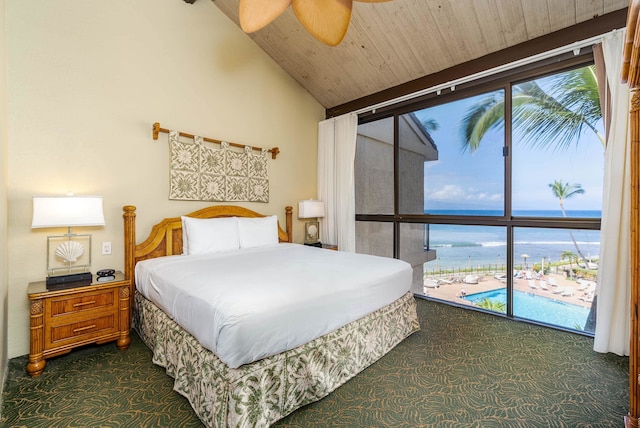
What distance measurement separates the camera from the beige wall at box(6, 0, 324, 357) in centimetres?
234

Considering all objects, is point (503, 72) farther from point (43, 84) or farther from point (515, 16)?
point (43, 84)

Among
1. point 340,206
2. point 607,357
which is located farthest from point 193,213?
point 607,357

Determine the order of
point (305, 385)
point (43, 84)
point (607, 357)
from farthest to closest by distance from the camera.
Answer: point (43, 84) → point (607, 357) → point (305, 385)

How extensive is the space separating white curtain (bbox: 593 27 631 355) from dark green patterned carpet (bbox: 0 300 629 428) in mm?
232

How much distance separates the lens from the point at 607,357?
7.30 ft

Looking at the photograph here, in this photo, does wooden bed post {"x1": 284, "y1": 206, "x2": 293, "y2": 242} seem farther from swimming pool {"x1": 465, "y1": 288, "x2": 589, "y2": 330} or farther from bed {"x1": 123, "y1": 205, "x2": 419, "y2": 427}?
swimming pool {"x1": 465, "y1": 288, "x2": 589, "y2": 330}

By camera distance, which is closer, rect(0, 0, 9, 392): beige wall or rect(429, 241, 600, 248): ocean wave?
rect(0, 0, 9, 392): beige wall

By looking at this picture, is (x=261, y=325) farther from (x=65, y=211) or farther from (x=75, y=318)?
(x=65, y=211)

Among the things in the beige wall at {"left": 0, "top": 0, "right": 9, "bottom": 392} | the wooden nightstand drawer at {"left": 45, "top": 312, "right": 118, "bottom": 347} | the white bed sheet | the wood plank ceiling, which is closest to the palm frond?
the wood plank ceiling

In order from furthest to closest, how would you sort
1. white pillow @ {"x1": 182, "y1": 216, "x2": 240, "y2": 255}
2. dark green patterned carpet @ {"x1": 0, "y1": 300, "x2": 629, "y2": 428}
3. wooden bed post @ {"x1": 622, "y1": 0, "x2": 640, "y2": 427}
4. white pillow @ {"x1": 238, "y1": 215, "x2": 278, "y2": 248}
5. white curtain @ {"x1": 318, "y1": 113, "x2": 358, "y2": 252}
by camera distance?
white curtain @ {"x1": 318, "y1": 113, "x2": 358, "y2": 252}, white pillow @ {"x1": 238, "y1": 215, "x2": 278, "y2": 248}, white pillow @ {"x1": 182, "y1": 216, "x2": 240, "y2": 255}, dark green patterned carpet @ {"x1": 0, "y1": 300, "x2": 629, "y2": 428}, wooden bed post @ {"x1": 622, "y1": 0, "x2": 640, "y2": 427}

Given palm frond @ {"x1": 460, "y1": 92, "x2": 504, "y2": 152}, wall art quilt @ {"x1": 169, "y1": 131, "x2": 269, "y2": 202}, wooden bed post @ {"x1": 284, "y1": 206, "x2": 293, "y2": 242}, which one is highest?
palm frond @ {"x1": 460, "y1": 92, "x2": 504, "y2": 152}

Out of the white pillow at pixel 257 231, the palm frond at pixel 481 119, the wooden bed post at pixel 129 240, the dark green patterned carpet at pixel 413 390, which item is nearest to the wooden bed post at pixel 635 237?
the dark green patterned carpet at pixel 413 390

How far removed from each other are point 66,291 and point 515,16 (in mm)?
4314

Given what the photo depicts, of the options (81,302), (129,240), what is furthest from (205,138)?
(81,302)
